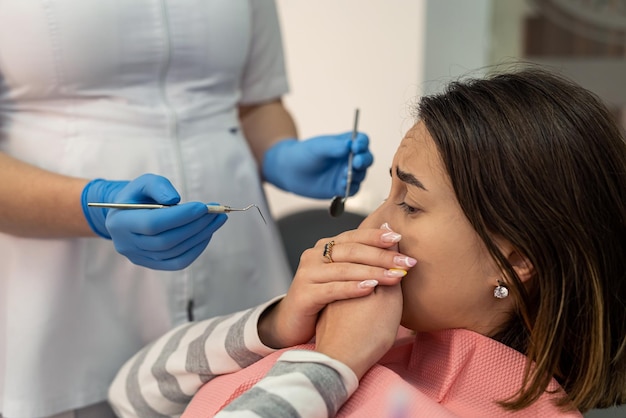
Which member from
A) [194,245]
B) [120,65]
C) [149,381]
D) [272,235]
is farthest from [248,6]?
[149,381]

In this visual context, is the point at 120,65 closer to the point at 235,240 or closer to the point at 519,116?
the point at 235,240

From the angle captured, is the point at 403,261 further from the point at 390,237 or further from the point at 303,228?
the point at 303,228

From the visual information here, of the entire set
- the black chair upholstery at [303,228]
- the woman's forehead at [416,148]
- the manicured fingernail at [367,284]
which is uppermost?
the woman's forehead at [416,148]

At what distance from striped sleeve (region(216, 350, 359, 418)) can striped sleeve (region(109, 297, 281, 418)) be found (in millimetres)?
145

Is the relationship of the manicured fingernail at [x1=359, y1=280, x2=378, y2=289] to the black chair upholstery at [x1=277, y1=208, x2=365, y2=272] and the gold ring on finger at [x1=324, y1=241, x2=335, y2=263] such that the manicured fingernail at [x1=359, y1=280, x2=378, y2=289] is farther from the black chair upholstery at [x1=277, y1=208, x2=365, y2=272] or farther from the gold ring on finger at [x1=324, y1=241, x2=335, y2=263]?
the black chair upholstery at [x1=277, y1=208, x2=365, y2=272]

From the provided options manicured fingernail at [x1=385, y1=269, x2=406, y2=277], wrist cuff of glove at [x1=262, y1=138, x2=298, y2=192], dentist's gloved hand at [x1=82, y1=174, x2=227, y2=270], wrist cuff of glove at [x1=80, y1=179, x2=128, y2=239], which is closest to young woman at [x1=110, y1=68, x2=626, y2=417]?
manicured fingernail at [x1=385, y1=269, x2=406, y2=277]

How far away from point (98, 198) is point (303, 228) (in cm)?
80

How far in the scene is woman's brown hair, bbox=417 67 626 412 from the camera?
33.0 inches

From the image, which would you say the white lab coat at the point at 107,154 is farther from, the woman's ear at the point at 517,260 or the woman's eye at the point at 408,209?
the woman's ear at the point at 517,260

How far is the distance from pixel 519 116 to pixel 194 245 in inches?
16.7

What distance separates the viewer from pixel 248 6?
124cm

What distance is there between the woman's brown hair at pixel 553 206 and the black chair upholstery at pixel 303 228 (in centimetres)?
55

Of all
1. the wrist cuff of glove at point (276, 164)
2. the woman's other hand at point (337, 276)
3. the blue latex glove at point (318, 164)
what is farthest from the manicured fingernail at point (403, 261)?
the wrist cuff of glove at point (276, 164)

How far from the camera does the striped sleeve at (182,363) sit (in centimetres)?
96
